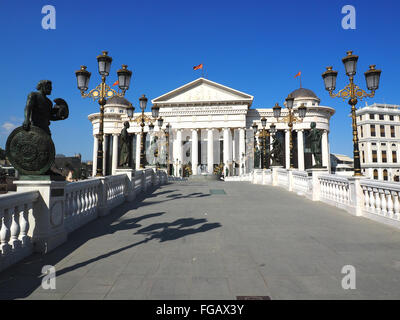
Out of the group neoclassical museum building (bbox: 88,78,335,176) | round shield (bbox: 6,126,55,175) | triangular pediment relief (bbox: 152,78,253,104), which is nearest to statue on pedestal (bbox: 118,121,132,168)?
round shield (bbox: 6,126,55,175)

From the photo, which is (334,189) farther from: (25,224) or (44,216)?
(25,224)

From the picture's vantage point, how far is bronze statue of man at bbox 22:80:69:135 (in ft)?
16.0

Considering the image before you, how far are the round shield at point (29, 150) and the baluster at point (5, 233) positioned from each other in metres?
1.16

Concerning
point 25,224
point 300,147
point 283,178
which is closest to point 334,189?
point 283,178

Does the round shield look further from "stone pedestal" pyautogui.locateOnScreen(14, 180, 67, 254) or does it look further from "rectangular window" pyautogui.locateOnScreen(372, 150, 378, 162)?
"rectangular window" pyautogui.locateOnScreen(372, 150, 378, 162)

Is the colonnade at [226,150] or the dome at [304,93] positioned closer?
the colonnade at [226,150]

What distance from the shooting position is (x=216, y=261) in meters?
4.25

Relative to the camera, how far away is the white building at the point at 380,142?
207 feet

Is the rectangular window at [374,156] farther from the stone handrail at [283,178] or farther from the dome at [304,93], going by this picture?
the stone handrail at [283,178]

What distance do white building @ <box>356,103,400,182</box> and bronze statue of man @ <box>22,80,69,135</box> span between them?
74280 millimetres

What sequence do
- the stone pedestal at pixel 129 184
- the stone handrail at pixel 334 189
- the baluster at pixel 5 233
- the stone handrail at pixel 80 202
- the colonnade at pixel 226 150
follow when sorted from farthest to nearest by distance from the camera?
the colonnade at pixel 226 150, the stone pedestal at pixel 129 184, the stone handrail at pixel 334 189, the stone handrail at pixel 80 202, the baluster at pixel 5 233

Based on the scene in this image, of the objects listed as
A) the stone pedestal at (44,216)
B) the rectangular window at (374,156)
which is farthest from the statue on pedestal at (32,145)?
the rectangular window at (374,156)
